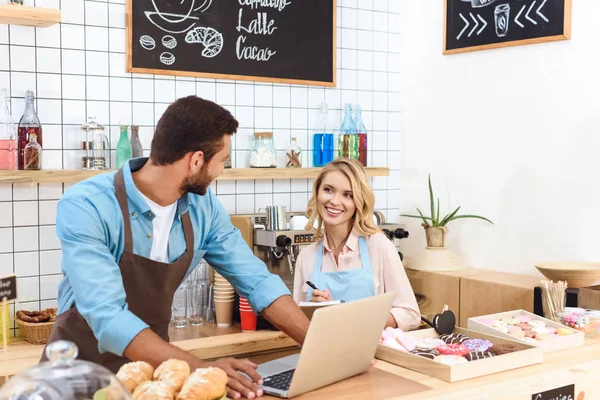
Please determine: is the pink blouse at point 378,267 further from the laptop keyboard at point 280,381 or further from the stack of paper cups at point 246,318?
the laptop keyboard at point 280,381

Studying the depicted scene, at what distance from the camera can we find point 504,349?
2248mm

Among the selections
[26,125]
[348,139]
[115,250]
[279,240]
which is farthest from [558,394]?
[26,125]

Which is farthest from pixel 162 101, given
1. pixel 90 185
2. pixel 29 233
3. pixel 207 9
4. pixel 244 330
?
pixel 90 185

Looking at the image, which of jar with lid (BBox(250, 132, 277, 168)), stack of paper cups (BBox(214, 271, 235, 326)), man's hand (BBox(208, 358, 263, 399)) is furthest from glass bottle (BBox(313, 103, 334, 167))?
man's hand (BBox(208, 358, 263, 399))

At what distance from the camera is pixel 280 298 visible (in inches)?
91.9

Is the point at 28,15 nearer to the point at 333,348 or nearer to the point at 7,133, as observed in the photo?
the point at 7,133

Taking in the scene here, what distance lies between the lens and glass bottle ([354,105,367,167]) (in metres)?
4.24

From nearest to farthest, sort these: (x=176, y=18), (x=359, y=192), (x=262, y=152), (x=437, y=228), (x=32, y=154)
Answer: (x=359, y=192), (x=32, y=154), (x=176, y=18), (x=262, y=152), (x=437, y=228)

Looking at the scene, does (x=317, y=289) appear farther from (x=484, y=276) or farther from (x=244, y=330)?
(x=484, y=276)

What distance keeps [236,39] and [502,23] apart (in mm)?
1397

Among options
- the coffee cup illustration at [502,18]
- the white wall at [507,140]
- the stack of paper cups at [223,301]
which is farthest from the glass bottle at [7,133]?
the coffee cup illustration at [502,18]

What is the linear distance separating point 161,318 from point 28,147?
1.23m

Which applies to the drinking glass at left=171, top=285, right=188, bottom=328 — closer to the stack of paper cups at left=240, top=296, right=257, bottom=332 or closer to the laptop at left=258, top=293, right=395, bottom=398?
the stack of paper cups at left=240, top=296, right=257, bottom=332

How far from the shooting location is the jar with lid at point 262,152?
12.8 ft
